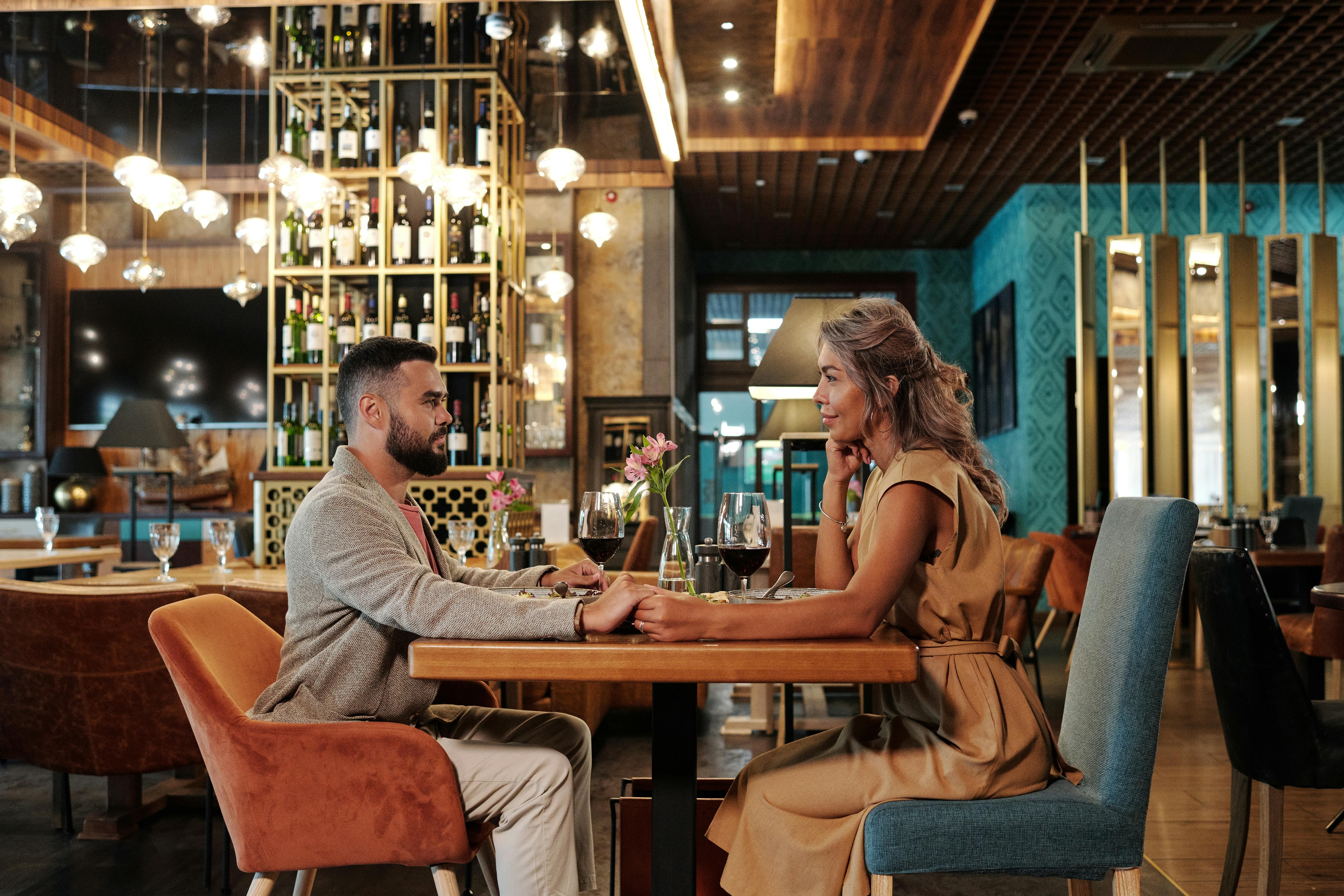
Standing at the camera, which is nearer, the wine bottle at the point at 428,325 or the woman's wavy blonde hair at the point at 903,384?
the woman's wavy blonde hair at the point at 903,384

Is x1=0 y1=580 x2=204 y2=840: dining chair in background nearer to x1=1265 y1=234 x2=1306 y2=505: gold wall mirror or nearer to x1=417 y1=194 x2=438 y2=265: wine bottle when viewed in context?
x1=417 y1=194 x2=438 y2=265: wine bottle

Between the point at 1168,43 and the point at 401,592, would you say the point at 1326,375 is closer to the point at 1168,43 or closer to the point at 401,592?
the point at 1168,43

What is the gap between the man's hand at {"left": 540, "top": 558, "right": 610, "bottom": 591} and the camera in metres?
1.98

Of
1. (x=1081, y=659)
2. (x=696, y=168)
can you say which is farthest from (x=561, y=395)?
(x=1081, y=659)

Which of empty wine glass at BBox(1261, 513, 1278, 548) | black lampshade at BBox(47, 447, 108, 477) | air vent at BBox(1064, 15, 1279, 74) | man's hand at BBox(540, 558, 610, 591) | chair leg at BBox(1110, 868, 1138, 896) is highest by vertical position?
air vent at BBox(1064, 15, 1279, 74)

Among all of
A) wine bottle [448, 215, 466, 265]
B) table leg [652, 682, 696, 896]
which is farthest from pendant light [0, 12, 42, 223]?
table leg [652, 682, 696, 896]

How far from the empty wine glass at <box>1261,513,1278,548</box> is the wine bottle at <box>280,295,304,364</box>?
15.9ft

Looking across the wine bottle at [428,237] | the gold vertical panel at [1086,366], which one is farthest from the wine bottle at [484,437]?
the gold vertical panel at [1086,366]

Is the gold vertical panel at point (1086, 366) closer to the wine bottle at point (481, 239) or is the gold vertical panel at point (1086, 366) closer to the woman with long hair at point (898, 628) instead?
the wine bottle at point (481, 239)

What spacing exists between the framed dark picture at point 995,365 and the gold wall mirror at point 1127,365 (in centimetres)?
115

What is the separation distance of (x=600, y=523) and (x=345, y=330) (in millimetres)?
3512

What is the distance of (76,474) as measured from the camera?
8.16 m

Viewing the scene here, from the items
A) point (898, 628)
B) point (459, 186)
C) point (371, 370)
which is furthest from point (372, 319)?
point (898, 628)

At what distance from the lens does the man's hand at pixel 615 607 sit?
1442mm
